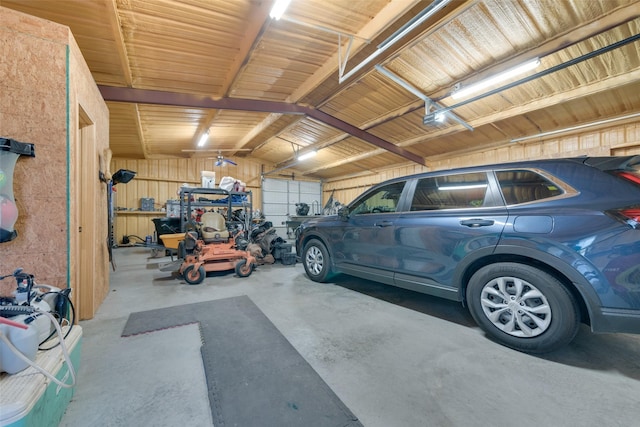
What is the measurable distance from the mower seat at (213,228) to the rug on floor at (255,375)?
6.47ft

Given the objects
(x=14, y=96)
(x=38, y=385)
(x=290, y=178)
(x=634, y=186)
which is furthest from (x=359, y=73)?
(x=290, y=178)

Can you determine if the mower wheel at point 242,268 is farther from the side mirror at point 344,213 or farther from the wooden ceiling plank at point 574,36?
the wooden ceiling plank at point 574,36

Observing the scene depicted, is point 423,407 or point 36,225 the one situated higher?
point 36,225

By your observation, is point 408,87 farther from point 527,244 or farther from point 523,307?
point 523,307

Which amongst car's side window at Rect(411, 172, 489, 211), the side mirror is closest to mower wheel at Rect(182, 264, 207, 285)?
the side mirror

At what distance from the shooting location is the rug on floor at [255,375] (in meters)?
1.36

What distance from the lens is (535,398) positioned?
150 centimetres

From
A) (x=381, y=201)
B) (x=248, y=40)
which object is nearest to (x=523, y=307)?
(x=381, y=201)

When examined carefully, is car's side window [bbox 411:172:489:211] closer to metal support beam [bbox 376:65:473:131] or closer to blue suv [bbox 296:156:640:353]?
blue suv [bbox 296:156:640:353]

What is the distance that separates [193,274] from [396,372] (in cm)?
353

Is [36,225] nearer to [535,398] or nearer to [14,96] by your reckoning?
[14,96]

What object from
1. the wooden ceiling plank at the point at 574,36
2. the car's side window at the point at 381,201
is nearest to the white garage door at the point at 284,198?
the car's side window at the point at 381,201

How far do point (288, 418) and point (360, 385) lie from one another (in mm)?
520

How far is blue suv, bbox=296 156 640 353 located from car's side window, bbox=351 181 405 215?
0.10 metres
